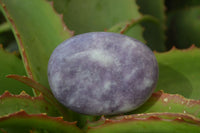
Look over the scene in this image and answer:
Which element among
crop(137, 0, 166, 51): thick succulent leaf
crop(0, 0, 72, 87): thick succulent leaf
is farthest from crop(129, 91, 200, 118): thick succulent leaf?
crop(137, 0, 166, 51): thick succulent leaf

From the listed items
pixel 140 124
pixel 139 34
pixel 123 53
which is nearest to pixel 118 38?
pixel 123 53

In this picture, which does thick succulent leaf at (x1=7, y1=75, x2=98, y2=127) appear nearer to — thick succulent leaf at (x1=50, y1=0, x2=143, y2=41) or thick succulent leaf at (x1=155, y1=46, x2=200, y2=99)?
thick succulent leaf at (x1=155, y1=46, x2=200, y2=99)

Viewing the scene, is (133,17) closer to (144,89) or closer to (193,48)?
(193,48)

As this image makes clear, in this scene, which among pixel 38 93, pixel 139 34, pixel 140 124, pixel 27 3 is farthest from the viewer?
pixel 139 34

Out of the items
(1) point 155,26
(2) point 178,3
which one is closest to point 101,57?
(1) point 155,26

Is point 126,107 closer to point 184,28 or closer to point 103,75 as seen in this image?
point 103,75
